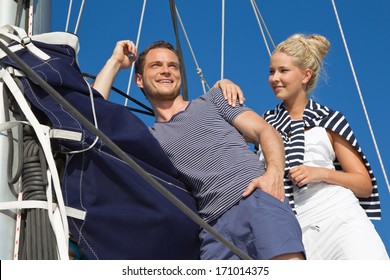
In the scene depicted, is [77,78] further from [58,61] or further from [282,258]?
[282,258]

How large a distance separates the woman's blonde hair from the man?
0.36 metres

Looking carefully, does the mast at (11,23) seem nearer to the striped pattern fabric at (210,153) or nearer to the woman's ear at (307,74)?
the striped pattern fabric at (210,153)

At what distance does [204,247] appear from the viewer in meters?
2.32

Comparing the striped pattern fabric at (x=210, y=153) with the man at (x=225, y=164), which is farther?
the striped pattern fabric at (x=210, y=153)

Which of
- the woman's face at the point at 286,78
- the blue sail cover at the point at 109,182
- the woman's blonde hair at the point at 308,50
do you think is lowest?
the blue sail cover at the point at 109,182

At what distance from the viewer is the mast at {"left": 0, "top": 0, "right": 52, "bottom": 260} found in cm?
199

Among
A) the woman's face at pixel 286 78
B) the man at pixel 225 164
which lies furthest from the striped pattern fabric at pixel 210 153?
the woman's face at pixel 286 78

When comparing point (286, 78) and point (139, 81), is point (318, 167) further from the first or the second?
point (139, 81)

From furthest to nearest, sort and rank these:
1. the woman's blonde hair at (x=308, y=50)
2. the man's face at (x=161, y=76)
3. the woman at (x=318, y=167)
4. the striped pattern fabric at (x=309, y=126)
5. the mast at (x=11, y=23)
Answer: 1. the woman's blonde hair at (x=308, y=50)
2. the man's face at (x=161, y=76)
3. the striped pattern fabric at (x=309, y=126)
4. the woman at (x=318, y=167)
5. the mast at (x=11, y=23)

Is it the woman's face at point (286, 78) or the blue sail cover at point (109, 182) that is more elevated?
the woman's face at point (286, 78)

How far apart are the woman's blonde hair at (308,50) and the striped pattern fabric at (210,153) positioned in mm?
399

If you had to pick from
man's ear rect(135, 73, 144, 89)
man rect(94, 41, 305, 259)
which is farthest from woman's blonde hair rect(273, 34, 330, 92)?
man's ear rect(135, 73, 144, 89)

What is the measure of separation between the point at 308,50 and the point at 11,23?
121cm

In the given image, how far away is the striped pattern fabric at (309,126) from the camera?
2.59 meters
